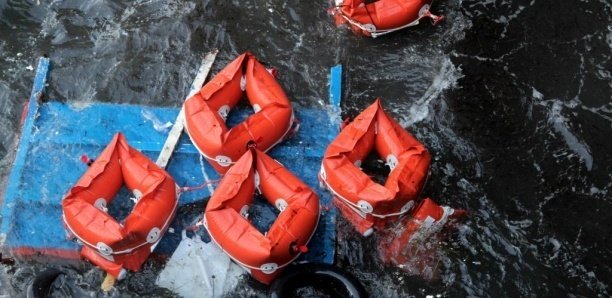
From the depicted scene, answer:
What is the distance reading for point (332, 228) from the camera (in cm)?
661

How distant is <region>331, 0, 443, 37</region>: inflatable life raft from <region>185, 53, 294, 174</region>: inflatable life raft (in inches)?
50.8

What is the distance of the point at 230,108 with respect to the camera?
7.03 metres

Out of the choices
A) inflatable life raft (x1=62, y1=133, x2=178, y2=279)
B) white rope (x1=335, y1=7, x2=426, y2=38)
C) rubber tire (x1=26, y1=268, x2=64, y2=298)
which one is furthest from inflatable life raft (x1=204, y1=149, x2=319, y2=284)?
white rope (x1=335, y1=7, x2=426, y2=38)

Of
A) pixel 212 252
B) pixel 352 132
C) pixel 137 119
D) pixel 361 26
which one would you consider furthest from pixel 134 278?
pixel 361 26

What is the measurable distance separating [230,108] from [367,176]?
1.63 meters

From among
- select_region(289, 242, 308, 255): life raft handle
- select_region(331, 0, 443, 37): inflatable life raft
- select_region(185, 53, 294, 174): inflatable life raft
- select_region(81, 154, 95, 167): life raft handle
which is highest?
select_region(331, 0, 443, 37): inflatable life raft

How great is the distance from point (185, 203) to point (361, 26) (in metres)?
2.79

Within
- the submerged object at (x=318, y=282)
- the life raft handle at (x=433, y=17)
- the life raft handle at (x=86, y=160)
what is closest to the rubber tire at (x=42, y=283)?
the life raft handle at (x=86, y=160)

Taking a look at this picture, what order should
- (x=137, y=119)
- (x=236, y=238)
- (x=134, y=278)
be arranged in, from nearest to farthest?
(x=236, y=238), (x=134, y=278), (x=137, y=119)

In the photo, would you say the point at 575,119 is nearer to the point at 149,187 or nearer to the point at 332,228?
the point at 332,228

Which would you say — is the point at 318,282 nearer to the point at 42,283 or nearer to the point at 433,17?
the point at 42,283

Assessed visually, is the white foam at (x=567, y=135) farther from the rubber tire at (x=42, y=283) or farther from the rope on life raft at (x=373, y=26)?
the rubber tire at (x=42, y=283)

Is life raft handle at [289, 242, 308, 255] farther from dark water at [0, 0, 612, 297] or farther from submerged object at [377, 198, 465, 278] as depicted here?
submerged object at [377, 198, 465, 278]

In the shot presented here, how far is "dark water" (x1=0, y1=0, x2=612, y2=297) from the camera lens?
652 cm
